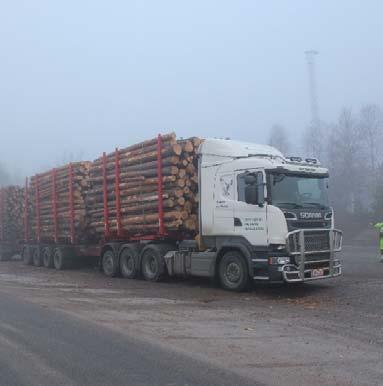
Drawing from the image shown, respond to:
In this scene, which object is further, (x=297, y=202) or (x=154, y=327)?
(x=297, y=202)

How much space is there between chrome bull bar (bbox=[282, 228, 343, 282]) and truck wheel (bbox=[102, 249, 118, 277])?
6.72 metres

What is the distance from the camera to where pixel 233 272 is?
42.0 ft

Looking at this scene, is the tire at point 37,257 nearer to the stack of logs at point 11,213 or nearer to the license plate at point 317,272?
the stack of logs at point 11,213

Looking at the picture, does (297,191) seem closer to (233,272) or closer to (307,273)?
(307,273)

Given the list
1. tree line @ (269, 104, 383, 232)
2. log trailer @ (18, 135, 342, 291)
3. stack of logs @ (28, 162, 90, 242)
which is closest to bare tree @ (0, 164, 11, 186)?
tree line @ (269, 104, 383, 232)

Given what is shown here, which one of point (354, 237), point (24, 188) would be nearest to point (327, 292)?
point (24, 188)

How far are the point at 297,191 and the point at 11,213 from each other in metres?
18.1

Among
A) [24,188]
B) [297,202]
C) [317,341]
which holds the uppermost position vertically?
[24,188]

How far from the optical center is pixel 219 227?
1312 cm

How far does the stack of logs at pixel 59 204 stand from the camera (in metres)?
19.4

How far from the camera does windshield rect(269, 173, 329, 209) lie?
12.1 metres

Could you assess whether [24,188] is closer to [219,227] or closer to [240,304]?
[219,227]

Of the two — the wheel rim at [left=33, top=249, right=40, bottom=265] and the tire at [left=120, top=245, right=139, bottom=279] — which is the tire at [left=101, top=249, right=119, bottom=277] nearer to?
the tire at [left=120, top=245, right=139, bottom=279]

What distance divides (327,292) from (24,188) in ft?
54.7
